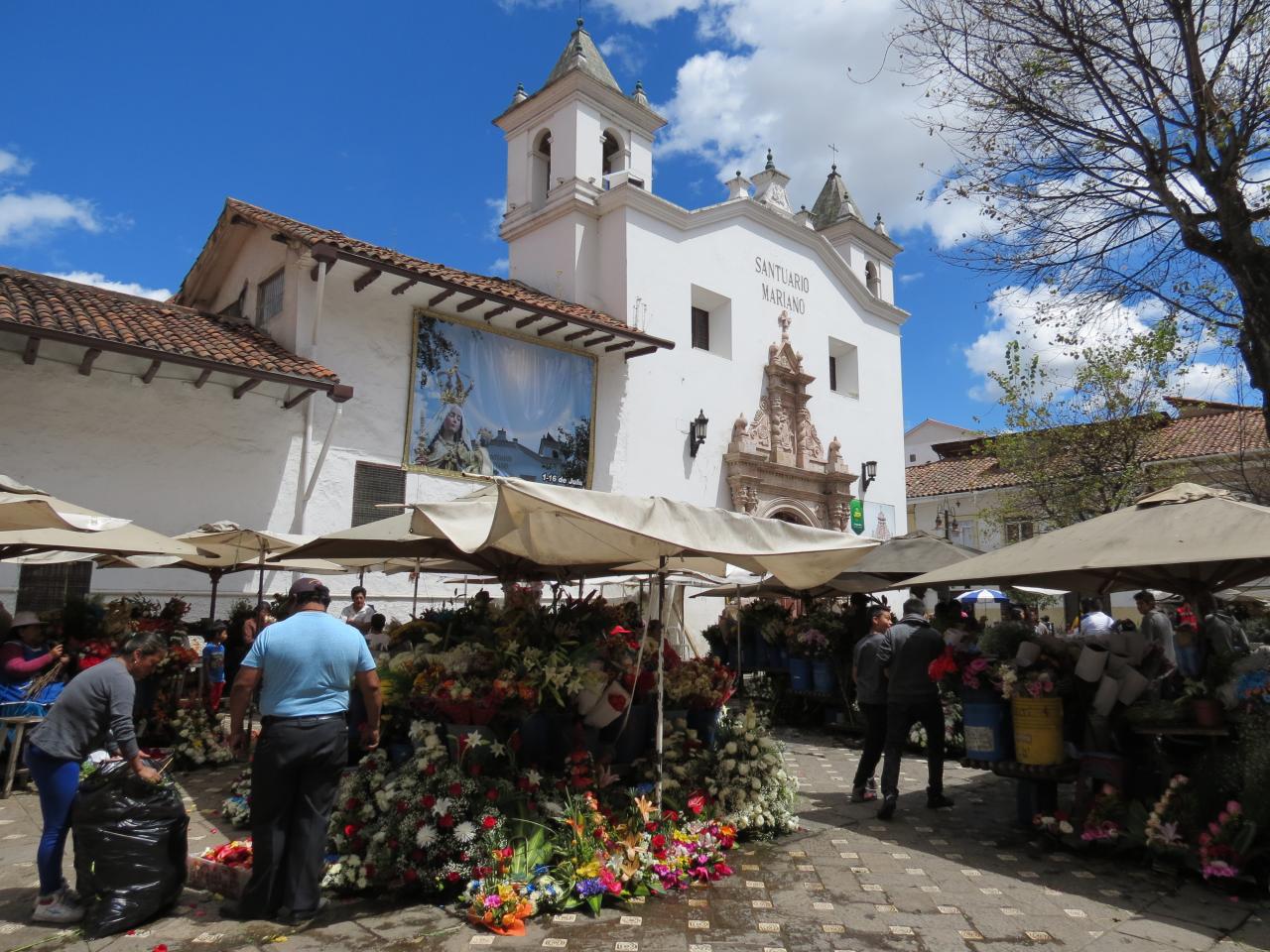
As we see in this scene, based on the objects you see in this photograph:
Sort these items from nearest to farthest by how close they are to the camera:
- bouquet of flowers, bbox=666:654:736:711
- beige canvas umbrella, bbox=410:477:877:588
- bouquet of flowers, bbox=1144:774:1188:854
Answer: beige canvas umbrella, bbox=410:477:877:588
bouquet of flowers, bbox=1144:774:1188:854
bouquet of flowers, bbox=666:654:736:711

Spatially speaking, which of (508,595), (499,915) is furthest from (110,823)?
(508,595)

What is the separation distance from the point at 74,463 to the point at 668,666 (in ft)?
29.2

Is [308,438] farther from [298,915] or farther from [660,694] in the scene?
[298,915]

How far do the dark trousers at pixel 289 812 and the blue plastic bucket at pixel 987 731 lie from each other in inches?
181

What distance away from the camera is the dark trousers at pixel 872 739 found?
23.4 ft

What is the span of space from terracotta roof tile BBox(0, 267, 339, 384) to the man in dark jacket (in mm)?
8702

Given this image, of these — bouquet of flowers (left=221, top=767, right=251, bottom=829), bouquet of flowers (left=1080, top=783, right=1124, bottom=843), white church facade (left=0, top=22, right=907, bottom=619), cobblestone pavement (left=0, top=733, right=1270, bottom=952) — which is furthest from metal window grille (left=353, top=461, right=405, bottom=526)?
bouquet of flowers (left=1080, top=783, right=1124, bottom=843)

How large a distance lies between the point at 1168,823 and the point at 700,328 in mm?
15235

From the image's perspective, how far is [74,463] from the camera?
434 inches

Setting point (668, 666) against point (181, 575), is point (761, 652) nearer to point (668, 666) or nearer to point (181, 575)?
point (668, 666)

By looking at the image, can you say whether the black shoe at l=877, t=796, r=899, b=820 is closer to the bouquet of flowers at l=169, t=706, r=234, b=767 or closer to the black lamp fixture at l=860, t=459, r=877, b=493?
the bouquet of flowers at l=169, t=706, r=234, b=767

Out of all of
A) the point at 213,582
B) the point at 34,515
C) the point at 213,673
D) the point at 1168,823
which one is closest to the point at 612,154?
the point at 213,582

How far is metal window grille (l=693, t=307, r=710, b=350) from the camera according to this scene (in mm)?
19250

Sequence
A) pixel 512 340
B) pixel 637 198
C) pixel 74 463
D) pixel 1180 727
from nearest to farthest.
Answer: pixel 1180 727 < pixel 74 463 < pixel 512 340 < pixel 637 198
